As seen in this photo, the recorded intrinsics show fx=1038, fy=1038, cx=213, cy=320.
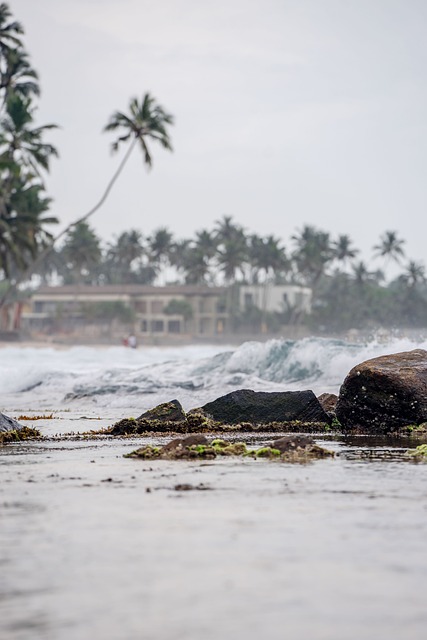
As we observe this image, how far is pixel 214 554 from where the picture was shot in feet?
19.0

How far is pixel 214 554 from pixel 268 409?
10144 millimetres

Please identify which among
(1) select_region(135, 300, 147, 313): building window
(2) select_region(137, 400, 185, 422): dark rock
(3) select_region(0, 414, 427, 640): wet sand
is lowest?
(3) select_region(0, 414, 427, 640): wet sand

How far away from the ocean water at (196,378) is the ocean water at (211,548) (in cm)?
1332

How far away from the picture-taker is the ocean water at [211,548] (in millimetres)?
4574

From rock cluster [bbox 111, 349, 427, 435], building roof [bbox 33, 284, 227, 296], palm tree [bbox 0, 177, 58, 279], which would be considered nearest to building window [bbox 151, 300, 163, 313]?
building roof [bbox 33, 284, 227, 296]

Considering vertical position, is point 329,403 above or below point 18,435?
above

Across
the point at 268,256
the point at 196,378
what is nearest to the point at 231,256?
the point at 268,256

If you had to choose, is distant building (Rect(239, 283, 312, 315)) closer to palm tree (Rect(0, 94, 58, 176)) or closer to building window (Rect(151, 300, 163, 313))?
building window (Rect(151, 300, 163, 313))

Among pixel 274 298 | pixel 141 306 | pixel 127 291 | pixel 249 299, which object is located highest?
pixel 274 298

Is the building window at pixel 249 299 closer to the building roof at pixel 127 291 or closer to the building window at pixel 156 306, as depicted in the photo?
the building roof at pixel 127 291

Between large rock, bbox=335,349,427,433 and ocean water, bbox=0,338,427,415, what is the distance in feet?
25.8

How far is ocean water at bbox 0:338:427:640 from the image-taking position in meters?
4.57

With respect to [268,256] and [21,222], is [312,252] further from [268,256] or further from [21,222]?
[21,222]

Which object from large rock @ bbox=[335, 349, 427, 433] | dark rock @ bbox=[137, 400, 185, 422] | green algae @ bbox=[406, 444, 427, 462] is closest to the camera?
green algae @ bbox=[406, 444, 427, 462]
